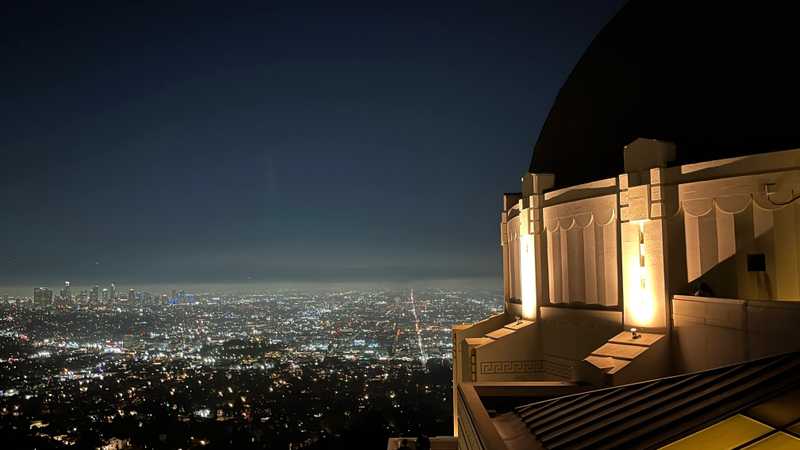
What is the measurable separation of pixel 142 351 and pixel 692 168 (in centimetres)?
10791

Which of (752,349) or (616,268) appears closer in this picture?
(752,349)

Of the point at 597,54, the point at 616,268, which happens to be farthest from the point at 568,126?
the point at 616,268

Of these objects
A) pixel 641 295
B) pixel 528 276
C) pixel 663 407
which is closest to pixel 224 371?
pixel 528 276

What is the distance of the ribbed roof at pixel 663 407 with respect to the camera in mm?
6707

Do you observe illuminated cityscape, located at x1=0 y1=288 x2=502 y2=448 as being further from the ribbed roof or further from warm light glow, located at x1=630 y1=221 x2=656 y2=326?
the ribbed roof

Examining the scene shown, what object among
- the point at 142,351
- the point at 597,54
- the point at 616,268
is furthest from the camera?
the point at 142,351

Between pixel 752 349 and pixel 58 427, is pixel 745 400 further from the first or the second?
pixel 58 427

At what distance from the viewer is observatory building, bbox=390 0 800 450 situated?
7945 mm

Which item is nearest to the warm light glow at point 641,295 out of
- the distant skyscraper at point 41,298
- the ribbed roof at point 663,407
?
the ribbed roof at point 663,407

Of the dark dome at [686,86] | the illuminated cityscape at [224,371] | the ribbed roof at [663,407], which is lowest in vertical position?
the illuminated cityscape at [224,371]

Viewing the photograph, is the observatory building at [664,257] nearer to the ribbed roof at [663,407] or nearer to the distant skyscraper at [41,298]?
the ribbed roof at [663,407]

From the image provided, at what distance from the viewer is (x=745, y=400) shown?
6664 mm

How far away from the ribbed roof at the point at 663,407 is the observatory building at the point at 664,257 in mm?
32

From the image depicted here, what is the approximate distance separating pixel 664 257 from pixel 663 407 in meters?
5.44
